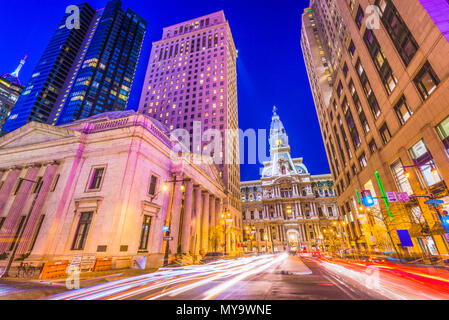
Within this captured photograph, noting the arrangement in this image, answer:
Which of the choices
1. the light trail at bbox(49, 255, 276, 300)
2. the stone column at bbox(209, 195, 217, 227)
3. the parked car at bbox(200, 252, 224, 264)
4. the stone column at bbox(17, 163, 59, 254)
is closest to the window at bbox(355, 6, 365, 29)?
the stone column at bbox(209, 195, 217, 227)

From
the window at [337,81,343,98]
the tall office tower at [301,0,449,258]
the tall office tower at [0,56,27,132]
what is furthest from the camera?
the tall office tower at [0,56,27,132]

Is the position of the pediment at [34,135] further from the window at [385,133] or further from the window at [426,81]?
the window at [385,133]

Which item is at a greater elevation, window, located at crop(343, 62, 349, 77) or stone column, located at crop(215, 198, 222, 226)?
window, located at crop(343, 62, 349, 77)

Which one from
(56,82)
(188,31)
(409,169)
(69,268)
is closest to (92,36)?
(56,82)

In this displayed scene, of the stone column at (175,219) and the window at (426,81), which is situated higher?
the window at (426,81)

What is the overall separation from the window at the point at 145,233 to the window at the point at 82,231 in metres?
5.15

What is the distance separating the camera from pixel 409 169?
21.1 meters

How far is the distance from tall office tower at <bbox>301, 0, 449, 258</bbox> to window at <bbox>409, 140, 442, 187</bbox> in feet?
0.26

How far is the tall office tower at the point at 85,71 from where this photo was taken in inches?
3794

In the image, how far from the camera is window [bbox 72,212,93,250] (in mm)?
18916

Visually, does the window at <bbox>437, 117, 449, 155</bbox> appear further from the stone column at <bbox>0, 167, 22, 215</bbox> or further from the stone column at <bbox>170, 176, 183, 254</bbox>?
the stone column at <bbox>0, 167, 22, 215</bbox>

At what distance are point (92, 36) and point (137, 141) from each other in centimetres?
15048

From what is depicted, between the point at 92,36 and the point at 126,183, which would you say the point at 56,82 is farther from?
the point at 126,183

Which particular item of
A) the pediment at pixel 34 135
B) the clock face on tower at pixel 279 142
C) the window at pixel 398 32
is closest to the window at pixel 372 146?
the window at pixel 398 32
